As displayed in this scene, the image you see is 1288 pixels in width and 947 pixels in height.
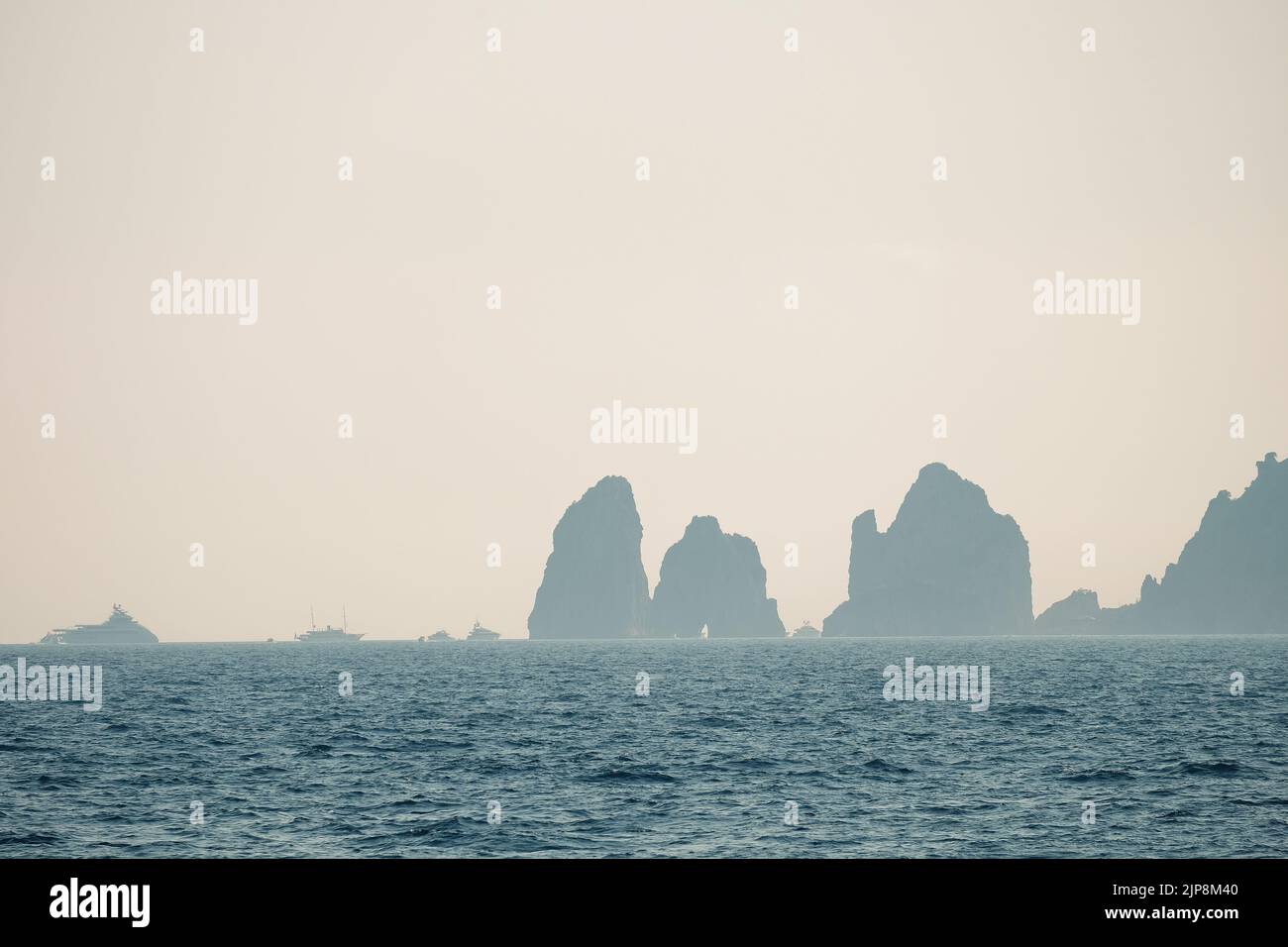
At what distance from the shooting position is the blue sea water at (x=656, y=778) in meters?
32.2

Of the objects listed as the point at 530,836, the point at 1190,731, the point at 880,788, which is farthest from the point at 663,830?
the point at 1190,731

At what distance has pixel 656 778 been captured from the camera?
4369 centimetres

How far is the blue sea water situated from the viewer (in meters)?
32.2

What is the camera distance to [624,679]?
123m

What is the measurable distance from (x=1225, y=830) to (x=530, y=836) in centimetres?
1983

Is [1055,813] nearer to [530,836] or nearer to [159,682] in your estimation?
[530,836]
